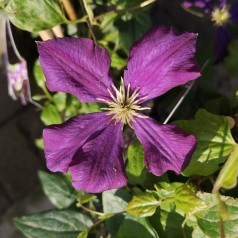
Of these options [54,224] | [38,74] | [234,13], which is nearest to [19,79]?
[38,74]

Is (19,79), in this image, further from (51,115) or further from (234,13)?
(234,13)

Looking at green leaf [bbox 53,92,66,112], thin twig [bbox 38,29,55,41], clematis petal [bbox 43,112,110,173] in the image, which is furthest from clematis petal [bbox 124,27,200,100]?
green leaf [bbox 53,92,66,112]

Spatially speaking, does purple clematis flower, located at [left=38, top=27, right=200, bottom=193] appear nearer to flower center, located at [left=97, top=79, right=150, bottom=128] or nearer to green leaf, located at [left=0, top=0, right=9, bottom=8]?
flower center, located at [left=97, top=79, right=150, bottom=128]

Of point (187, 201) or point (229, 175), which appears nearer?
point (229, 175)

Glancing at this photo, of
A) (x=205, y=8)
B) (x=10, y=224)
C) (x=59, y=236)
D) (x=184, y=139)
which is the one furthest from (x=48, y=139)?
(x=10, y=224)

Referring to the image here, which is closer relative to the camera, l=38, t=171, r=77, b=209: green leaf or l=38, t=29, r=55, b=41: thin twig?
l=38, t=29, r=55, b=41: thin twig

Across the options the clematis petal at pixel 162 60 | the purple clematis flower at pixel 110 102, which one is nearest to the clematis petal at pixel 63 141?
the purple clematis flower at pixel 110 102

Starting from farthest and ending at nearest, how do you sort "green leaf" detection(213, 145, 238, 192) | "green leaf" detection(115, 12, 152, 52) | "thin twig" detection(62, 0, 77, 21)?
"green leaf" detection(115, 12, 152, 52) < "thin twig" detection(62, 0, 77, 21) < "green leaf" detection(213, 145, 238, 192)

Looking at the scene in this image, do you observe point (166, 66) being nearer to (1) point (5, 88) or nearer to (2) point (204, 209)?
(2) point (204, 209)
